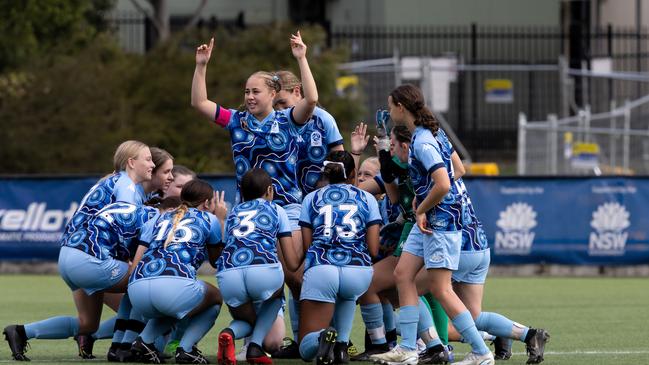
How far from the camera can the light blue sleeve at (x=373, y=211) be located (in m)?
9.70

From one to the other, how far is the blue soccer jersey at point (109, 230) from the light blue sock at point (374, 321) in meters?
1.66

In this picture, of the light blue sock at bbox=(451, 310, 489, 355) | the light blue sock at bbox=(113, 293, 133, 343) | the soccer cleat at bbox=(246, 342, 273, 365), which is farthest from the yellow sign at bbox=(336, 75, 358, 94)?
the light blue sock at bbox=(451, 310, 489, 355)

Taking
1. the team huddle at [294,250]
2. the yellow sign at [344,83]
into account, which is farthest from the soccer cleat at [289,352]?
the yellow sign at [344,83]

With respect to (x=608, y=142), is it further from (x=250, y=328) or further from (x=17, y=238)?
(x=250, y=328)

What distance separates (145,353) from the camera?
31.4 feet

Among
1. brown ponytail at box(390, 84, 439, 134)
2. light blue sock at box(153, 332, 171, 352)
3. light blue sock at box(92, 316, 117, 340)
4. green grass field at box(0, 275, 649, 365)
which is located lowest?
green grass field at box(0, 275, 649, 365)

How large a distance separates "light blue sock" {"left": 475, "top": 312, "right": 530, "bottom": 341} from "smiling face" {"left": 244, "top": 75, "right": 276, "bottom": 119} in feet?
7.05

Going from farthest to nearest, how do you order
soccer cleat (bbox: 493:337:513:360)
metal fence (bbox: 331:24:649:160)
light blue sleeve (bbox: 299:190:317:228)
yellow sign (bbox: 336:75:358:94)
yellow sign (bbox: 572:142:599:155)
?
metal fence (bbox: 331:24:649:160)
yellow sign (bbox: 336:75:358:94)
yellow sign (bbox: 572:142:599:155)
soccer cleat (bbox: 493:337:513:360)
light blue sleeve (bbox: 299:190:317:228)

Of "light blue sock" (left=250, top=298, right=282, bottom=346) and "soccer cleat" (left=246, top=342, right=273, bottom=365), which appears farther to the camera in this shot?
"light blue sock" (left=250, top=298, right=282, bottom=346)

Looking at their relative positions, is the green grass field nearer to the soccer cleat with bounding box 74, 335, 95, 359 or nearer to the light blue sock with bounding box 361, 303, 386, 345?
the soccer cleat with bounding box 74, 335, 95, 359

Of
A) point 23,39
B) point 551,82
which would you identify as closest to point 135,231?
point 23,39

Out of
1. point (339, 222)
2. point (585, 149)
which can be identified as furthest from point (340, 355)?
point (585, 149)

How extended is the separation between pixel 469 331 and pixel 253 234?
161cm

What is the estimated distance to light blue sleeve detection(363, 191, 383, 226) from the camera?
382 inches
